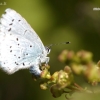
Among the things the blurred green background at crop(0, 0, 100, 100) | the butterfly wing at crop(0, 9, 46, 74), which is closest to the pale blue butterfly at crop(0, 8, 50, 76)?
the butterfly wing at crop(0, 9, 46, 74)

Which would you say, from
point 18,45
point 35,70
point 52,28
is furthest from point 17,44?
point 52,28

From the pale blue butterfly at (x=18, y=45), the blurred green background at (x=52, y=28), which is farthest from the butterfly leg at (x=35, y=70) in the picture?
the blurred green background at (x=52, y=28)

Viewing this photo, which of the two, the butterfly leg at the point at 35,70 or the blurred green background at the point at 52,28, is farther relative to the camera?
the blurred green background at the point at 52,28

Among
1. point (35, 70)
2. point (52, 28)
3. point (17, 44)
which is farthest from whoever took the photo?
point (52, 28)

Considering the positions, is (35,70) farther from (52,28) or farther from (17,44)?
(52,28)

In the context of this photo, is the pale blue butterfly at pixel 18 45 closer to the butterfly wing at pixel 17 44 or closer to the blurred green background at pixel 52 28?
the butterfly wing at pixel 17 44

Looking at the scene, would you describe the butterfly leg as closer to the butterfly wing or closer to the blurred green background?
the butterfly wing

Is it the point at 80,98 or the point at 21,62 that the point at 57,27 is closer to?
the point at 21,62
